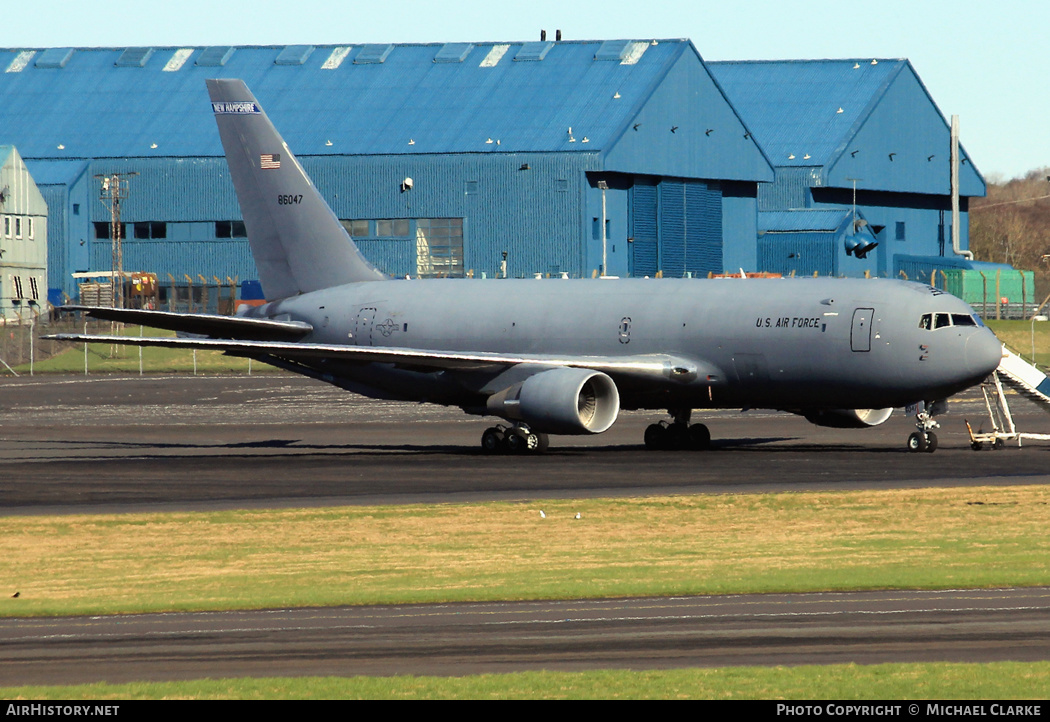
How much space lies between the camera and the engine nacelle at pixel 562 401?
41.9 metres

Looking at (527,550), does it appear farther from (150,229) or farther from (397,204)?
(150,229)

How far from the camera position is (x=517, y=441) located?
43.9m

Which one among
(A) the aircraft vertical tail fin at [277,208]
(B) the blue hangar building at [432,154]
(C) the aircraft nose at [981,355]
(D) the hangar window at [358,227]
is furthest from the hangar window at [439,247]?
(C) the aircraft nose at [981,355]

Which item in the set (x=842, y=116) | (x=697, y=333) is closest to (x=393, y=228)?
(x=842, y=116)

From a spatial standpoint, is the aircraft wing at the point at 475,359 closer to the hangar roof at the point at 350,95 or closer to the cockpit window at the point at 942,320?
the cockpit window at the point at 942,320

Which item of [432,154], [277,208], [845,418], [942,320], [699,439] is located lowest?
[699,439]

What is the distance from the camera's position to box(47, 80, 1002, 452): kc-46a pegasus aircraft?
41.3m

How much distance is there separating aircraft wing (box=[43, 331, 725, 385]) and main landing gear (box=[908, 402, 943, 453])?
5089 millimetres

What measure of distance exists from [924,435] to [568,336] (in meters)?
9.96

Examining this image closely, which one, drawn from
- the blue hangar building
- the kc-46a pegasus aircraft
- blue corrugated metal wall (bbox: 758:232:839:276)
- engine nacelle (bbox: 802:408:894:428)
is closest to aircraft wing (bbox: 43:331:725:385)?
the kc-46a pegasus aircraft

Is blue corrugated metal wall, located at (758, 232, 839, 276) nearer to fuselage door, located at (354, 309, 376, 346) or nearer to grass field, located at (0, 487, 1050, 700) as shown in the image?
fuselage door, located at (354, 309, 376, 346)

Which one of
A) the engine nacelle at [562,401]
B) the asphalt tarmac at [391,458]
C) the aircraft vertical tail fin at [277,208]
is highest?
the aircraft vertical tail fin at [277,208]

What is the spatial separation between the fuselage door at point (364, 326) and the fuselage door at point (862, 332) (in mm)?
14790
